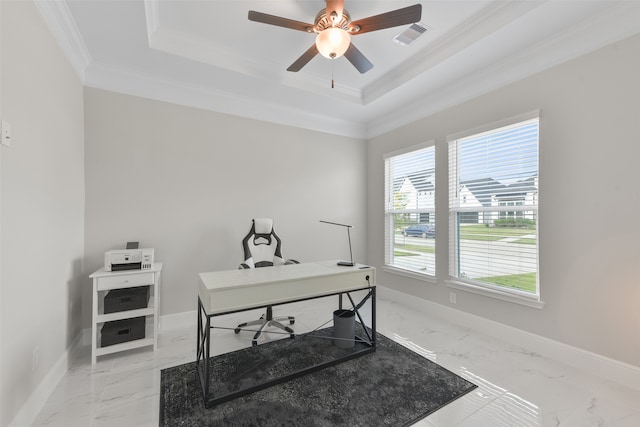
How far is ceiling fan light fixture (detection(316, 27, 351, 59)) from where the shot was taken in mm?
1888

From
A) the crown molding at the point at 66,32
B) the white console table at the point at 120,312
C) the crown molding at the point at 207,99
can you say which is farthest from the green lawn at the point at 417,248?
the crown molding at the point at 66,32

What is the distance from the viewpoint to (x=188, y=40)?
2.59m

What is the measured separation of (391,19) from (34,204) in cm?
261

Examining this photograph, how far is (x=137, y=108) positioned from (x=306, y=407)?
322 centimetres

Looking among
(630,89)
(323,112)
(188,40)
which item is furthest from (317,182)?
(630,89)

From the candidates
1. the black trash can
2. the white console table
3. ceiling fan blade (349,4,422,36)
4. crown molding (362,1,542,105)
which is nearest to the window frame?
crown molding (362,1,542,105)

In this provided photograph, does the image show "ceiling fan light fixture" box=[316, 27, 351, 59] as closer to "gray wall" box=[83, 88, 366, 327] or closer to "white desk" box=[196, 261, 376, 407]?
"white desk" box=[196, 261, 376, 407]

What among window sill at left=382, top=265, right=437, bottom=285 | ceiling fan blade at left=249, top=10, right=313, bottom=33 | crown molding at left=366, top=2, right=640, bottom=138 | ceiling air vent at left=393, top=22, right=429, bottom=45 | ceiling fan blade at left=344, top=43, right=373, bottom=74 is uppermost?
ceiling air vent at left=393, top=22, right=429, bottom=45

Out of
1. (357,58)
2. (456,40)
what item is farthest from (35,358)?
(456,40)

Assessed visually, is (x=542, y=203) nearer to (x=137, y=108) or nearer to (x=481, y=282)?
(x=481, y=282)

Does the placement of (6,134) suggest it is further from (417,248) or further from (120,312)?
(417,248)

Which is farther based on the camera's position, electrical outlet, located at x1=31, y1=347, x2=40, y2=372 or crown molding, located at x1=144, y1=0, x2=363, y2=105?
crown molding, located at x1=144, y1=0, x2=363, y2=105

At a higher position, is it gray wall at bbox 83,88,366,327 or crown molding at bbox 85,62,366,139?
crown molding at bbox 85,62,366,139

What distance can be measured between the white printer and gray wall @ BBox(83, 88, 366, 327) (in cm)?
50
